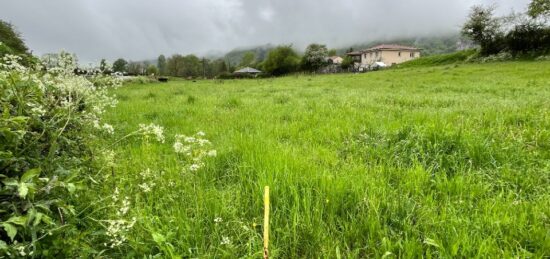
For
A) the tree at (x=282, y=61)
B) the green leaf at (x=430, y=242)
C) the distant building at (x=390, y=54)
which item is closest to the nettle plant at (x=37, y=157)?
the green leaf at (x=430, y=242)

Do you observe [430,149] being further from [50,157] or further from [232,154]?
[50,157]

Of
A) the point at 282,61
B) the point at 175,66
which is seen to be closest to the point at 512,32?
the point at 282,61

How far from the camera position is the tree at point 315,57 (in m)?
90.9

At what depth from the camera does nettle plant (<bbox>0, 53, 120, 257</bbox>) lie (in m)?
1.89

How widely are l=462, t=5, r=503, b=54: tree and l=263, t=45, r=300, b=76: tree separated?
162 feet

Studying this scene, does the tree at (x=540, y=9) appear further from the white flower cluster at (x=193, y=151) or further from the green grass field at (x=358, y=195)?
the white flower cluster at (x=193, y=151)

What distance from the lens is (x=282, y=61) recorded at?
9956 cm

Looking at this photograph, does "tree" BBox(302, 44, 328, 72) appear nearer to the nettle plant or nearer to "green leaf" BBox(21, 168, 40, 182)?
the nettle plant

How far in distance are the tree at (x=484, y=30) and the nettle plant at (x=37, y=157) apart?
191 feet

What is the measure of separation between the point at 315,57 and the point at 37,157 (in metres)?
91.3

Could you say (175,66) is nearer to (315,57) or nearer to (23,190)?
(315,57)

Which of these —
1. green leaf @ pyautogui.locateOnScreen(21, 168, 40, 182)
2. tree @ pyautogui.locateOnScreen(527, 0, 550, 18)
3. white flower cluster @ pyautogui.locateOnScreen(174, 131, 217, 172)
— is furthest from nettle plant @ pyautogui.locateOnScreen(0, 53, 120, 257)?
tree @ pyautogui.locateOnScreen(527, 0, 550, 18)

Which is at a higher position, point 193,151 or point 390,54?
point 390,54

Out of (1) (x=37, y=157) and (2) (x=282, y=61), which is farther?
(2) (x=282, y=61)
